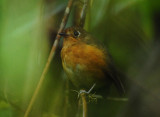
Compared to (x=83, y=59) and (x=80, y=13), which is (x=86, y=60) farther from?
(x=80, y=13)

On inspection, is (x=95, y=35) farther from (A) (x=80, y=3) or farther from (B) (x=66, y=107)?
(B) (x=66, y=107)

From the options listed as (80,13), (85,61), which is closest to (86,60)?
(85,61)

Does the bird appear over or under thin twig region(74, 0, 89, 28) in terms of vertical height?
under

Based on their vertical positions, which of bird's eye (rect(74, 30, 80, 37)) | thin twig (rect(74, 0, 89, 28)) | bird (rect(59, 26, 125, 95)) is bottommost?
bird (rect(59, 26, 125, 95))

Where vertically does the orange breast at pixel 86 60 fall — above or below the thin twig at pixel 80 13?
below
